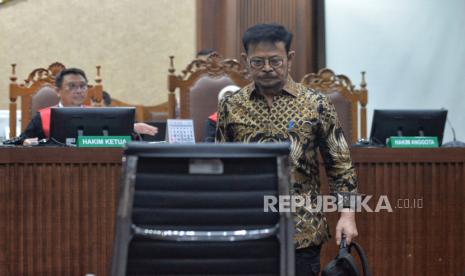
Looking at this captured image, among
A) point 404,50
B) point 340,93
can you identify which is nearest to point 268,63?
point 340,93

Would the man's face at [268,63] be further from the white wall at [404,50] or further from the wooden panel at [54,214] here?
the white wall at [404,50]

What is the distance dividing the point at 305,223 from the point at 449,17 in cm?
417

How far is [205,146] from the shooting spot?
1.62 m

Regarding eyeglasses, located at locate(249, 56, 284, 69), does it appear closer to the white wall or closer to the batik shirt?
the batik shirt

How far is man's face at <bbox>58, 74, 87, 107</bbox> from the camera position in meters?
4.91

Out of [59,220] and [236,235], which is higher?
[236,235]

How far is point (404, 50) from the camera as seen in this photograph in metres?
6.29

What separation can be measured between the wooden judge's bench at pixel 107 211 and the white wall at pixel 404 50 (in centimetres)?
247

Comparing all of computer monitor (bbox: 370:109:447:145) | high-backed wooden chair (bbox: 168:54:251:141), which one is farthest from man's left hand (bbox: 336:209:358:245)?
high-backed wooden chair (bbox: 168:54:251:141)

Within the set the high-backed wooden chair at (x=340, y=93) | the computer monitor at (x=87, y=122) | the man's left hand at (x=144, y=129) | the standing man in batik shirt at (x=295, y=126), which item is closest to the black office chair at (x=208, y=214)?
the standing man in batik shirt at (x=295, y=126)

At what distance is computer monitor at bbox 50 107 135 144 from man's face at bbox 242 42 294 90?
141 centimetres

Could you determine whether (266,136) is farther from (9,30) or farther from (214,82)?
(9,30)

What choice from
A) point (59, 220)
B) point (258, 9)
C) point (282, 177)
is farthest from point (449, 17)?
point (282, 177)

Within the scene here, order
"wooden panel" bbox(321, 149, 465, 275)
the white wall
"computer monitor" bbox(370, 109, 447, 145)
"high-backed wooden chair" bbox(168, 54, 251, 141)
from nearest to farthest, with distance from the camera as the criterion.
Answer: "wooden panel" bbox(321, 149, 465, 275)
"computer monitor" bbox(370, 109, 447, 145)
"high-backed wooden chair" bbox(168, 54, 251, 141)
the white wall
